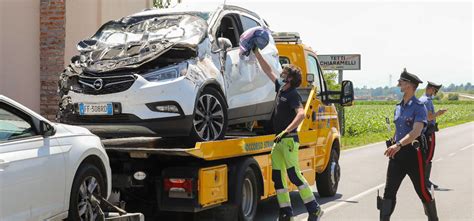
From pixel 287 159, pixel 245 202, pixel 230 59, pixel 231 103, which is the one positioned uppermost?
pixel 230 59

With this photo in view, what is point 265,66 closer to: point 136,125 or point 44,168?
point 136,125

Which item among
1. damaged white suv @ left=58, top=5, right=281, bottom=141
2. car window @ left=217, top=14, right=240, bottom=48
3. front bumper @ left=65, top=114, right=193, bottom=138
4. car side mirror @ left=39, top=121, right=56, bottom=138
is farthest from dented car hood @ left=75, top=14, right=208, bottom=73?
car side mirror @ left=39, top=121, right=56, bottom=138

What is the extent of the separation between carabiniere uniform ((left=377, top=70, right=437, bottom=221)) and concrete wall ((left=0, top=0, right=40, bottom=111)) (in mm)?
7549

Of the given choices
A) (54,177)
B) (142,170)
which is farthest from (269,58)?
(54,177)

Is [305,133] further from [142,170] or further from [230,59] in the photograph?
[142,170]

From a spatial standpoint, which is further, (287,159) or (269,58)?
A: (269,58)

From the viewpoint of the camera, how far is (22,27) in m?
12.5

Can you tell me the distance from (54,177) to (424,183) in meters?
3.77

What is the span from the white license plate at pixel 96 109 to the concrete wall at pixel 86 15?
18.6 ft

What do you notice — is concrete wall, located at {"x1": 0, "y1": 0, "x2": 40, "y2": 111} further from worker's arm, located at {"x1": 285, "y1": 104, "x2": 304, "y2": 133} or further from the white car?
worker's arm, located at {"x1": 285, "y1": 104, "x2": 304, "y2": 133}

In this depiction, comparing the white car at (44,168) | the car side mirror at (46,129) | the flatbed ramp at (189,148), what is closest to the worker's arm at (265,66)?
the flatbed ramp at (189,148)

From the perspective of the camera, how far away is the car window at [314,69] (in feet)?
36.9

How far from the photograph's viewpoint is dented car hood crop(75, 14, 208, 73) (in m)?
7.26

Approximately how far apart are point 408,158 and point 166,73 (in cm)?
268
